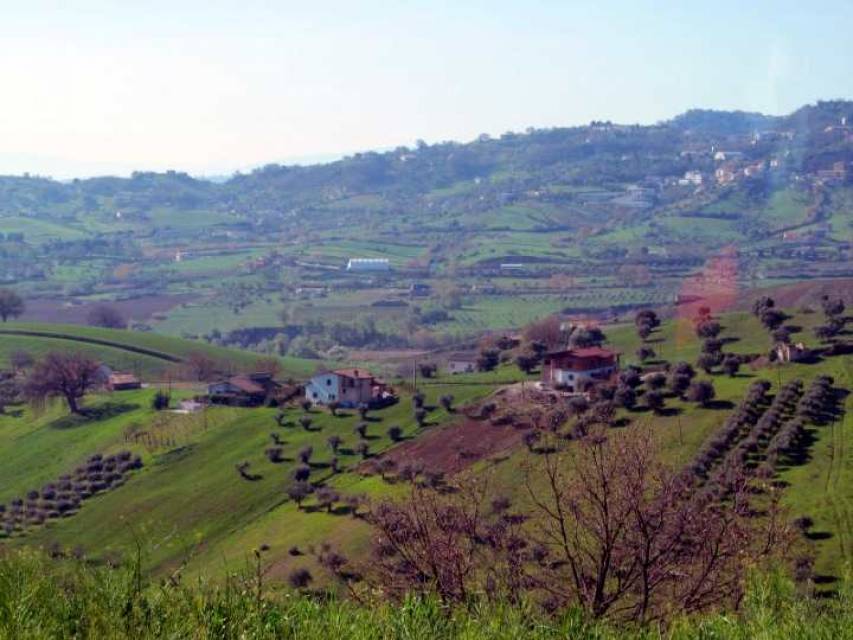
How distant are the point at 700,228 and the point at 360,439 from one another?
344 feet

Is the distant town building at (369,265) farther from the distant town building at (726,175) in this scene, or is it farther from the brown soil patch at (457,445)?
the brown soil patch at (457,445)

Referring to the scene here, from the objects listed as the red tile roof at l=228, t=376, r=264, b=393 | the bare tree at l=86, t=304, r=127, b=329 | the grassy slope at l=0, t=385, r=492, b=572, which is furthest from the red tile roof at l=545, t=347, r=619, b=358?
the bare tree at l=86, t=304, r=127, b=329

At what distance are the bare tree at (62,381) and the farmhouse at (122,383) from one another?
2666mm

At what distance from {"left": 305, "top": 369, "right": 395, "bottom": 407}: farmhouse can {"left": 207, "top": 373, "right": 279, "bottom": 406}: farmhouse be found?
2819 millimetres

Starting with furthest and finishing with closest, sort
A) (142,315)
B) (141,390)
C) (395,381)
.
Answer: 1. (142,315)
2. (141,390)
3. (395,381)

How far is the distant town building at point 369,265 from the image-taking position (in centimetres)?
12394

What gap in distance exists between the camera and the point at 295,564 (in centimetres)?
2656

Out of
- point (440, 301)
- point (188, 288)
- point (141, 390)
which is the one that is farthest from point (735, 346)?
point (188, 288)

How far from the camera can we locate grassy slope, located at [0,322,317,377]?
6331 cm

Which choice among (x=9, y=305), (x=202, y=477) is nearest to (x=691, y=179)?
(x=9, y=305)

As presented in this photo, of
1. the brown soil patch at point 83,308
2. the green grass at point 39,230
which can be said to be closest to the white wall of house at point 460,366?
the brown soil patch at point 83,308

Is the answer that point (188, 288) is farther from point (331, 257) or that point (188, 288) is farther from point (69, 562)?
point (69, 562)

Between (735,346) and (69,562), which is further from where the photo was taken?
(735,346)

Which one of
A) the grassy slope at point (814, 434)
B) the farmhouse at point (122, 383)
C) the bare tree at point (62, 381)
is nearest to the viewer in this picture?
the grassy slope at point (814, 434)
